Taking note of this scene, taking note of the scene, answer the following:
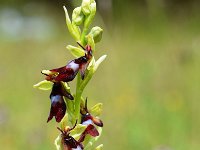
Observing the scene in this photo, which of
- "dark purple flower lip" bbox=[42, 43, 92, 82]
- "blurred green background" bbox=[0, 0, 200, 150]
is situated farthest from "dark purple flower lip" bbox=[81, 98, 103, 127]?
A: "blurred green background" bbox=[0, 0, 200, 150]

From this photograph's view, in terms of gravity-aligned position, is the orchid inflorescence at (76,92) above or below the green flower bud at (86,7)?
below

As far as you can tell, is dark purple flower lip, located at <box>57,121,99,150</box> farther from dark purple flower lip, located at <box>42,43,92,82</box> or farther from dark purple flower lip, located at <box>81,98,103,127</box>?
dark purple flower lip, located at <box>42,43,92,82</box>

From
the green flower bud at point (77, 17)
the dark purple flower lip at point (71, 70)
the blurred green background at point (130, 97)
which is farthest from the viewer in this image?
the blurred green background at point (130, 97)

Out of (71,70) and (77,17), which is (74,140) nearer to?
(71,70)

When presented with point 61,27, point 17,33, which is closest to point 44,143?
point 17,33

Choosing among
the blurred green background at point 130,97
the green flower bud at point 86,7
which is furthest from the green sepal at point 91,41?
the blurred green background at point 130,97

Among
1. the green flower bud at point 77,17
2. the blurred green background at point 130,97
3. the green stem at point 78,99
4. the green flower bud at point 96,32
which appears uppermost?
the green flower bud at point 77,17

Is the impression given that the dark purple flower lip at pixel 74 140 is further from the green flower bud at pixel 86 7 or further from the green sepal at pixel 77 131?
the green flower bud at pixel 86 7

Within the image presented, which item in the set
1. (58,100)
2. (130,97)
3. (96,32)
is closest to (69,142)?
(58,100)

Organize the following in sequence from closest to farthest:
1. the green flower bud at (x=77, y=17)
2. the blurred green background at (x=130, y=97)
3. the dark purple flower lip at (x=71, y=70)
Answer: the dark purple flower lip at (x=71, y=70) → the green flower bud at (x=77, y=17) → the blurred green background at (x=130, y=97)
